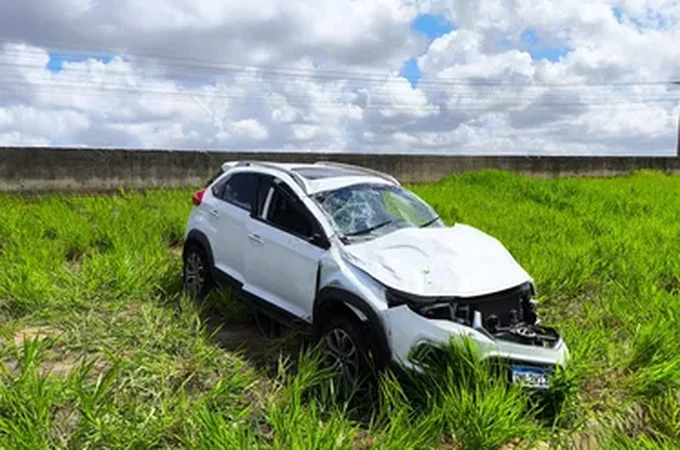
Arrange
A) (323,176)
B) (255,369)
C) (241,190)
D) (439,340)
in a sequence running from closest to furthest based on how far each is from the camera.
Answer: (439,340)
(255,369)
(323,176)
(241,190)

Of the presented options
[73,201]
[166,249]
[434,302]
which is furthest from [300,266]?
[73,201]

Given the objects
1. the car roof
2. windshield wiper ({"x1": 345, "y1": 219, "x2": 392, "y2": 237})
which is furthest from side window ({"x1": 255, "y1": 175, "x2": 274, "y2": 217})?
windshield wiper ({"x1": 345, "y1": 219, "x2": 392, "y2": 237})

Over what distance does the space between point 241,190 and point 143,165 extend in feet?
27.0

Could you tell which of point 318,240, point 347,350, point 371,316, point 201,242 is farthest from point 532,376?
point 201,242

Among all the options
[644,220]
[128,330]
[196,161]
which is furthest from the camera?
[196,161]

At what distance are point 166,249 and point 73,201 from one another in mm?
3807

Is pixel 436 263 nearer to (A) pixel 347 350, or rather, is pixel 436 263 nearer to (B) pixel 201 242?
(A) pixel 347 350

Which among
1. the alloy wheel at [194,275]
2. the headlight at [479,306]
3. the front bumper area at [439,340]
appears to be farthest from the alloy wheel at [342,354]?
the alloy wheel at [194,275]

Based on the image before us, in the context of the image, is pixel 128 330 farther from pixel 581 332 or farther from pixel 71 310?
pixel 581 332

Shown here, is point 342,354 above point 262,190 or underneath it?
underneath

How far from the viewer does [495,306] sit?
3613 millimetres

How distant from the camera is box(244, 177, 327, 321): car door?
13.7 feet

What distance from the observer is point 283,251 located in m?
4.44

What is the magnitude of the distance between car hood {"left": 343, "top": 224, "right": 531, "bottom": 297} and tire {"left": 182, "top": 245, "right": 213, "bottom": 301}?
83.2 inches
